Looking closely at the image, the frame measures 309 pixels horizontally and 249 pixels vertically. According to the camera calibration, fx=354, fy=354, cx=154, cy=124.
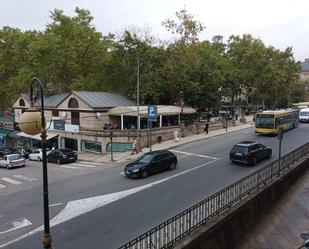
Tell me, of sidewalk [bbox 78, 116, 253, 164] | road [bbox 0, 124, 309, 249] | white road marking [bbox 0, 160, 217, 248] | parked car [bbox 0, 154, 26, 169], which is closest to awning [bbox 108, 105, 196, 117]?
sidewalk [bbox 78, 116, 253, 164]

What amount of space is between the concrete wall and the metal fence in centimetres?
28

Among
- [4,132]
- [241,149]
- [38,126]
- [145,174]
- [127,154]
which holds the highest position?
[38,126]

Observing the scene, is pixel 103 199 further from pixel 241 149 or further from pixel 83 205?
pixel 241 149

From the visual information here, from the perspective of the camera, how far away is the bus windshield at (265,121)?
36688 mm

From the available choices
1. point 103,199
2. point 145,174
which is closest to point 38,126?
point 103,199

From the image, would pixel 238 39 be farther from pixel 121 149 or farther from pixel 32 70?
pixel 121 149

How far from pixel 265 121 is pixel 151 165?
1838 cm

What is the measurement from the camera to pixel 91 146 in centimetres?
3856

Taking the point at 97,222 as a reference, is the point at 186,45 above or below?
above

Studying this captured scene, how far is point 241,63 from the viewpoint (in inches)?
2721

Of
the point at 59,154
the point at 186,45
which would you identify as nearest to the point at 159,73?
the point at 186,45

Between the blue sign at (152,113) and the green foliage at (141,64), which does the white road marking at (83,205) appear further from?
the green foliage at (141,64)

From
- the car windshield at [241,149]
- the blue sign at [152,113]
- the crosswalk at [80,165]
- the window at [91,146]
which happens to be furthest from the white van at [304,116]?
the crosswalk at [80,165]

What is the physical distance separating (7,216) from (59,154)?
666 inches
